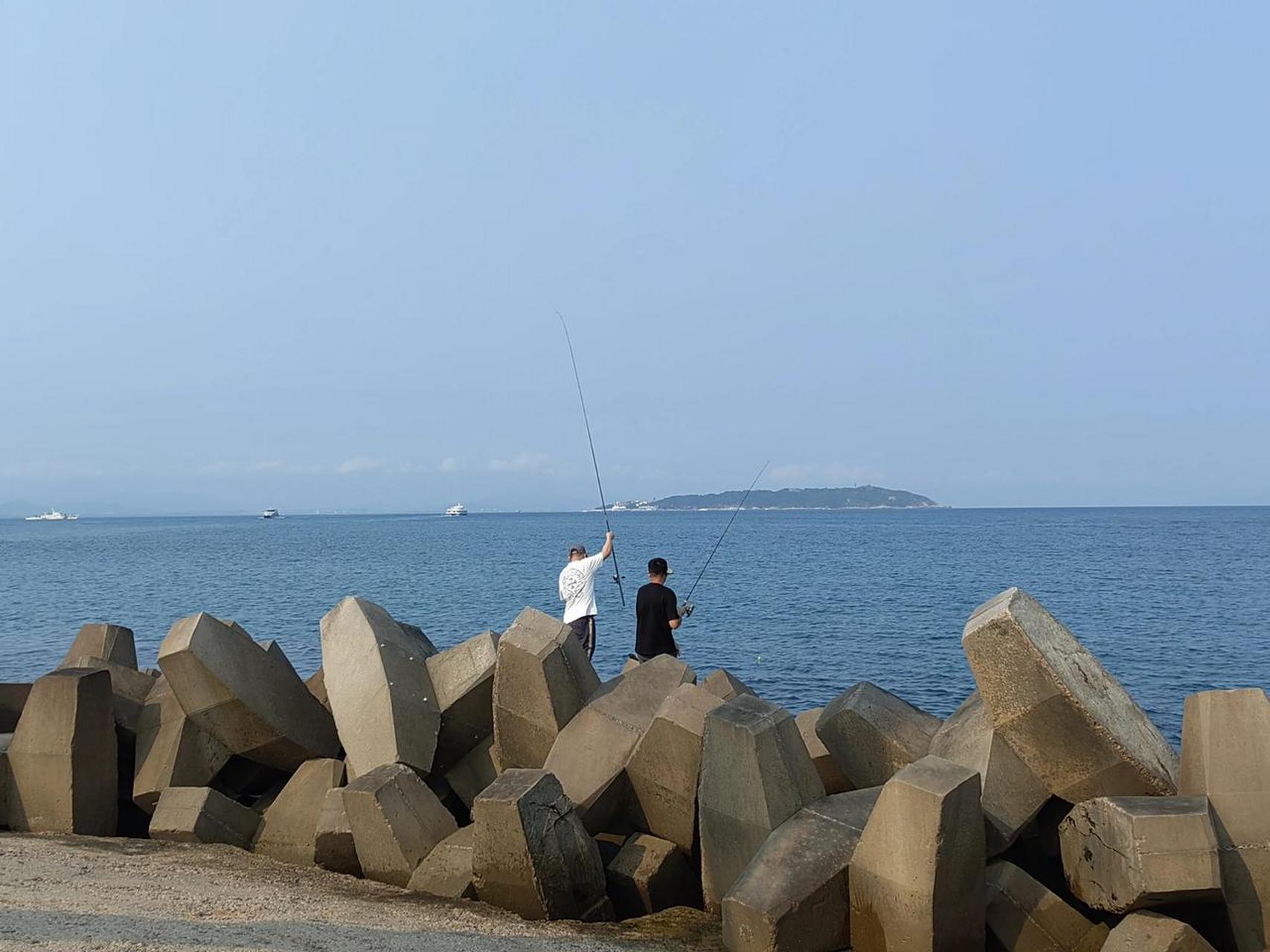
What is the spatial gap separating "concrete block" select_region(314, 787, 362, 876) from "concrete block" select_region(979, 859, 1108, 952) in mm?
3350

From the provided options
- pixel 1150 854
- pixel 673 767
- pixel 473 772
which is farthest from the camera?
pixel 473 772

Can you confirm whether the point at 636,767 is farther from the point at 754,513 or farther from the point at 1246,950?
the point at 754,513

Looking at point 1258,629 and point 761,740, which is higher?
point 761,740

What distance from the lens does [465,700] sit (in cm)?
687

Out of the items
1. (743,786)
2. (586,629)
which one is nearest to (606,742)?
(743,786)

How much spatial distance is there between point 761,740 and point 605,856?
53.6 inches

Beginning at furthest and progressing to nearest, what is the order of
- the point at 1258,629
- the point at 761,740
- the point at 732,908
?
the point at 1258,629 < the point at 761,740 < the point at 732,908

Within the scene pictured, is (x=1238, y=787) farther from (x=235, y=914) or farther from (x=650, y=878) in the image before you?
(x=235, y=914)

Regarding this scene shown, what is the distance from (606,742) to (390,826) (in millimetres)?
1277

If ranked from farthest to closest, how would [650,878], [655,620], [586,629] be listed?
1. [586,629]
2. [655,620]
3. [650,878]

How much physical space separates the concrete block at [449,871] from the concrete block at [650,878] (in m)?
0.76

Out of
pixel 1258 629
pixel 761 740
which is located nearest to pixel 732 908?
pixel 761 740

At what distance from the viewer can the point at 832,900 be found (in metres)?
4.83

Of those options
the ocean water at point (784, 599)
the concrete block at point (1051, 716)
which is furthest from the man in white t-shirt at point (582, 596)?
the ocean water at point (784, 599)
